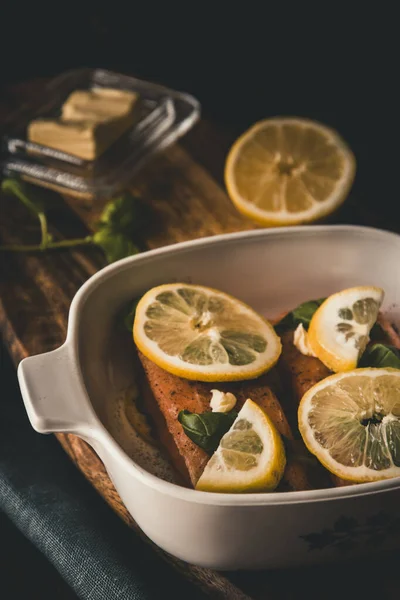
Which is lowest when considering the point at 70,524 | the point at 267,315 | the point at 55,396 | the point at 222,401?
the point at 70,524

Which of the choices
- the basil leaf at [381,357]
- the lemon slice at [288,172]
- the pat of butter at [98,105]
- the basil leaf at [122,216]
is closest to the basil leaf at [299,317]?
the basil leaf at [381,357]

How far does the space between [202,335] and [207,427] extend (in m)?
0.25

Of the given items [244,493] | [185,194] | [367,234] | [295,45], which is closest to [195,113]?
[185,194]

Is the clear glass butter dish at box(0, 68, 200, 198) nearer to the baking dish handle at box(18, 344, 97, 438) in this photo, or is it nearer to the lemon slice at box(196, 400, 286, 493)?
the baking dish handle at box(18, 344, 97, 438)

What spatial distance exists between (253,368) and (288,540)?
1.32ft

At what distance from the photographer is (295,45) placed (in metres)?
3.52

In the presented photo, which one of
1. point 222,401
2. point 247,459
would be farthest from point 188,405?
point 247,459

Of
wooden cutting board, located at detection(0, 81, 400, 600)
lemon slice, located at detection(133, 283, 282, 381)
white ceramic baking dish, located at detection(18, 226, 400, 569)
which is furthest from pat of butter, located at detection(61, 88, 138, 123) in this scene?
lemon slice, located at detection(133, 283, 282, 381)

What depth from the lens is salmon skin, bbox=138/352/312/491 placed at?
153 cm

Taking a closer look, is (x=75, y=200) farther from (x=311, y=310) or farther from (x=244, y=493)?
(x=244, y=493)

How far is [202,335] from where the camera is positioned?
5.56ft

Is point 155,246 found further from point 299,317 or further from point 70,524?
point 70,524

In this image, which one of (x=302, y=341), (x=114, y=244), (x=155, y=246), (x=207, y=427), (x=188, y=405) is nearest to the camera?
(x=207, y=427)

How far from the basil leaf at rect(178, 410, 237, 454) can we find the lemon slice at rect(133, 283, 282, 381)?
0.33 feet
